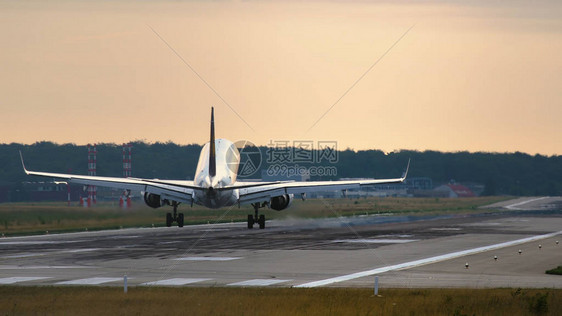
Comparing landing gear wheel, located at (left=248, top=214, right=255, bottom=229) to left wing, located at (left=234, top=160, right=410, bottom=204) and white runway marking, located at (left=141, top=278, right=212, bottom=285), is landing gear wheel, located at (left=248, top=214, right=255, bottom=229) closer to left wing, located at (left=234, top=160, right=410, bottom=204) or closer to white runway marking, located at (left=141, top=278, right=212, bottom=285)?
left wing, located at (left=234, top=160, right=410, bottom=204)

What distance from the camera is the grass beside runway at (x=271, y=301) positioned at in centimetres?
2638

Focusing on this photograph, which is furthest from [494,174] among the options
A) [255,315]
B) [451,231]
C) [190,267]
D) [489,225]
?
[255,315]

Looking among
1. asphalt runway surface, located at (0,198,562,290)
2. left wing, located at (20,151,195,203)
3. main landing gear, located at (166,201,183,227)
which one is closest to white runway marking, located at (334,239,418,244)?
asphalt runway surface, located at (0,198,562,290)

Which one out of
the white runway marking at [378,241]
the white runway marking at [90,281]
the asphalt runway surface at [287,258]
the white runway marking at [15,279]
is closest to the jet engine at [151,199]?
the asphalt runway surface at [287,258]

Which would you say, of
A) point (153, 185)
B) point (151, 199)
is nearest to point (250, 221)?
point (151, 199)

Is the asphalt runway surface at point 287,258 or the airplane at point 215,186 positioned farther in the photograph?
the airplane at point 215,186

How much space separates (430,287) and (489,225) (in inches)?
2078

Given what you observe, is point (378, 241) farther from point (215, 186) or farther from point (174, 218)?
point (174, 218)

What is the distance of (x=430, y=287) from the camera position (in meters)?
33.1

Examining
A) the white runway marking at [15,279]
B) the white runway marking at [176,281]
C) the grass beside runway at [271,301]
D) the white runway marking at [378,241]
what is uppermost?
the white runway marking at [378,241]

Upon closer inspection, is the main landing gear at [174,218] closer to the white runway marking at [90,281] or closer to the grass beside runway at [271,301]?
the white runway marking at [90,281]

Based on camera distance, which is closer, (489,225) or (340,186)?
(340,186)

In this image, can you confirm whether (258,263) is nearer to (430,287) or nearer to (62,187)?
(430,287)

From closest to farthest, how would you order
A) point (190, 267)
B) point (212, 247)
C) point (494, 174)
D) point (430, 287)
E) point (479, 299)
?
point (479, 299)
point (430, 287)
point (190, 267)
point (212, 247)
point (494, 174)
